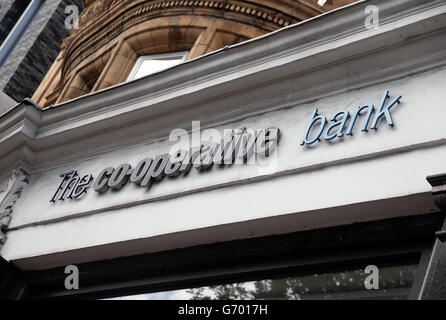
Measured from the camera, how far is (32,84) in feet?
39.9

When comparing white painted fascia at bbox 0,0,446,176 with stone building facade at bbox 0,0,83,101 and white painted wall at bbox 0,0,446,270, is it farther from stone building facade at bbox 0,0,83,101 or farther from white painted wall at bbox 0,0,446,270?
stone building facade at bbox 0,0,83,101

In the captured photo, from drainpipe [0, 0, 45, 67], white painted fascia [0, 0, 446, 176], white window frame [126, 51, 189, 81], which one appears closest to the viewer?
white painted fascia [0, 0, 446, 176]

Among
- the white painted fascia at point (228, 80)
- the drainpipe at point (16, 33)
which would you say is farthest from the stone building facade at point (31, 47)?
the white painted fascia at point (228, 80)

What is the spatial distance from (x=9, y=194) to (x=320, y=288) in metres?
4.65

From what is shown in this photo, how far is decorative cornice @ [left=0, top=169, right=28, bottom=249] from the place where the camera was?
24.0 ft

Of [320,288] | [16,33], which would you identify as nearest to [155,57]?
[16,33]

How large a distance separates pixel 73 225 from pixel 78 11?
8589mm

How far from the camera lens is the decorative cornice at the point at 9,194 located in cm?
733

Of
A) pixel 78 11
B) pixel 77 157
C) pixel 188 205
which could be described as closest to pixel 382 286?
pixel 188 205

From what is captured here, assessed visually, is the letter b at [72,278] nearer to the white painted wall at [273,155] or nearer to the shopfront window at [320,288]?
the white painted wall at [273,155]

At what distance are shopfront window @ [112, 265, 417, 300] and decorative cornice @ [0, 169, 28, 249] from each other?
2.80m

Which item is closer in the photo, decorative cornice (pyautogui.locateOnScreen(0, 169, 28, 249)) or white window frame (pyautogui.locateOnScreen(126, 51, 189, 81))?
decorative cornice (pyautogui.locateOnScreen(0, 169, 28, 249))

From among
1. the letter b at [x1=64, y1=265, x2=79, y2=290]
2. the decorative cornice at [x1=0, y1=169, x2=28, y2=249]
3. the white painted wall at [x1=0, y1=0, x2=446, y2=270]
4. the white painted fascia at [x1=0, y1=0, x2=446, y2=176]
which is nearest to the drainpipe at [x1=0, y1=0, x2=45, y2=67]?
the white painted fascia at [x1=0, y1=0, x2=446, y2=176]

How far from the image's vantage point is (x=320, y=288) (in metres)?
4.86
